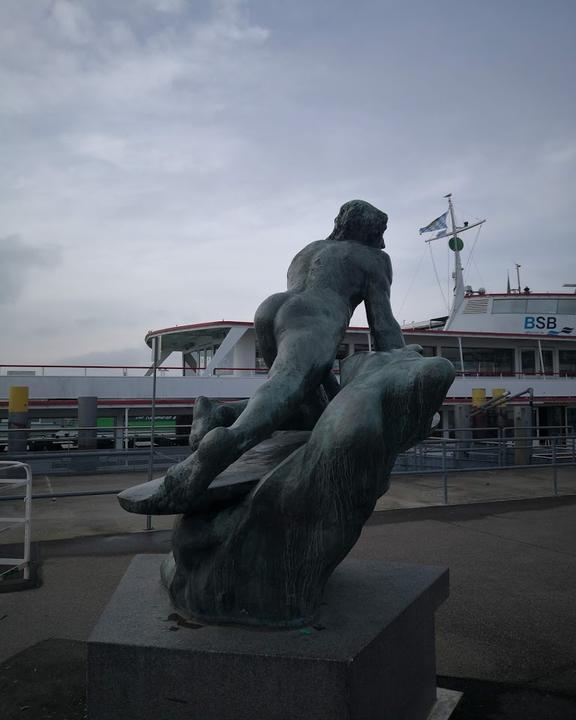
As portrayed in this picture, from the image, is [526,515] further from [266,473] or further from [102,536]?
[266,473]

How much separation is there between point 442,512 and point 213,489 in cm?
633

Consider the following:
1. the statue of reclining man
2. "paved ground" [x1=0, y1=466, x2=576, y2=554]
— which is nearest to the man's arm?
the statue of reclining man

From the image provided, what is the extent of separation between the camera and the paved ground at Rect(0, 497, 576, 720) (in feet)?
9.46

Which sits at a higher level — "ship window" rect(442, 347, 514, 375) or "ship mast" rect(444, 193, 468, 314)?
"ship mast" rect(444, 193, 468, 314)

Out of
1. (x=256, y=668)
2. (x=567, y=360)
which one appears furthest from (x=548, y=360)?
(x=256, y=668)

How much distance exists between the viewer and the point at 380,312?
10.6 feet

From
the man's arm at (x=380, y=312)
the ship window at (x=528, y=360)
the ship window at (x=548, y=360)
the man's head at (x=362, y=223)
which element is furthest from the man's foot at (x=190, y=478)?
the ship window at (x=548, y=360)

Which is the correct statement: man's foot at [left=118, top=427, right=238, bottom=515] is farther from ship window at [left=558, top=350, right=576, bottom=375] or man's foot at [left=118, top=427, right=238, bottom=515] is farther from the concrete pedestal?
ship window at [left=558, top=350, right=576, bottom=375]

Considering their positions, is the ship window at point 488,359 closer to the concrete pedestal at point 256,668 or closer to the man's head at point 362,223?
the man's head at point 362,223

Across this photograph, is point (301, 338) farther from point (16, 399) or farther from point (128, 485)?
point (16, 399)

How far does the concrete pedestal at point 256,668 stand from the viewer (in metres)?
2.13

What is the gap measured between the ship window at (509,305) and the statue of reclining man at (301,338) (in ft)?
77.6

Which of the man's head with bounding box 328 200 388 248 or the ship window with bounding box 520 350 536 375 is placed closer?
the man's head with bounding box 328 200 388 248

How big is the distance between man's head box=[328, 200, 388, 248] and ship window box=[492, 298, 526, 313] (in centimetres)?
2366
